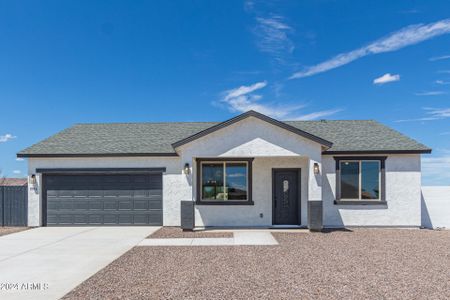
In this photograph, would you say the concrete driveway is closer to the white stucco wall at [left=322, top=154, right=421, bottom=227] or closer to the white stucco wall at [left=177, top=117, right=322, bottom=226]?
the white stucco wall at [left=177, top=117, right=322, bottom=226]

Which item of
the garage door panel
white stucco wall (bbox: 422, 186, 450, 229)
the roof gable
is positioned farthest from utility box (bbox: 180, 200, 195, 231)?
white stucco wall (bbox: 422, 186, 450, 229)

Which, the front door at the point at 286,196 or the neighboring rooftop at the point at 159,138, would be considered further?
the neighboring rooftop at the point at 159,138

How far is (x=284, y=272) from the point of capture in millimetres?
6605

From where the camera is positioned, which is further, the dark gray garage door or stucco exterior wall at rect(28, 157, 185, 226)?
the dark gray garage door

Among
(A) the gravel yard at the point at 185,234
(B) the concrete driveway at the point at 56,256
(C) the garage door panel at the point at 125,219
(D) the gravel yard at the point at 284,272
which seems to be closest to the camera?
(D) the gravel yard at the point at 284,272

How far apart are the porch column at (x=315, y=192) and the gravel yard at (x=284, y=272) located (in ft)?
5.65

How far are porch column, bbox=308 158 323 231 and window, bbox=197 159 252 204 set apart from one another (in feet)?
8.27

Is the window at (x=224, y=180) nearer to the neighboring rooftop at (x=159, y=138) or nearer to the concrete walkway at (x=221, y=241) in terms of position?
the neighboring rooftop at (x=159, y=138)

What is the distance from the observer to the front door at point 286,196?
12.7 meters

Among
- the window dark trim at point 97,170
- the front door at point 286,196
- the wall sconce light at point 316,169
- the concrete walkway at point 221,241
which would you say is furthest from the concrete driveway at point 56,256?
the wall sconce light at point 316,169

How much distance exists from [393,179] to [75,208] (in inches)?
546

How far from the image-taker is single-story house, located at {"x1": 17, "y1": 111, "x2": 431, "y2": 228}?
11.7 metres

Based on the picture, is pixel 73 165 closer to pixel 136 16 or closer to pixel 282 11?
pixel 136 16

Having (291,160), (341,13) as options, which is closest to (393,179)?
(291,160)
